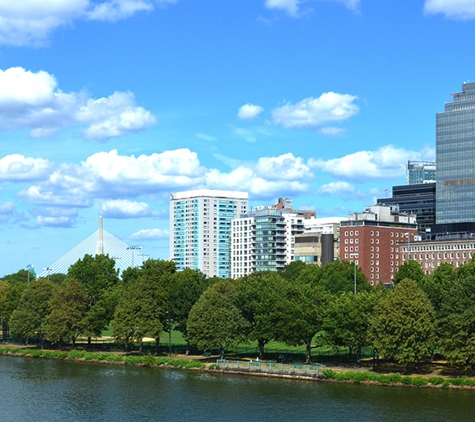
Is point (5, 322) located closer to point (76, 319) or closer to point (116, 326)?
point (76, 319)

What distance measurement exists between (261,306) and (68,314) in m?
35.5

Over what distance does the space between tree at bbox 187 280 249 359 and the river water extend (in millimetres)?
7631

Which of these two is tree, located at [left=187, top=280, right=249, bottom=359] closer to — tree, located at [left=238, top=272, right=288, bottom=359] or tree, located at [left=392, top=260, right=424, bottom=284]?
tree, located at [left=238, top=272, right=288, bottom=359]

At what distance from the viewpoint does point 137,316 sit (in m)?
124

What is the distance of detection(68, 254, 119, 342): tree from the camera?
134 m

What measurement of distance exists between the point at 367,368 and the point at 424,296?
12263mm

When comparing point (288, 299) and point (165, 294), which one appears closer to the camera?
point (288, 299)

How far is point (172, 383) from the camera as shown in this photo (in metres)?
99.5

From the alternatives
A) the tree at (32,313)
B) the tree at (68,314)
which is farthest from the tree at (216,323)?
the tree at (32,313)

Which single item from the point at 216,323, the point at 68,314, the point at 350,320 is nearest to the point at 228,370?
the point at 216,323

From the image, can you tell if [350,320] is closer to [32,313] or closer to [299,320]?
[299,320]

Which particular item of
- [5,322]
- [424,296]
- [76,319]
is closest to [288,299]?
[424,296]

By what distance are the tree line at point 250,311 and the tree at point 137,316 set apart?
156 mm

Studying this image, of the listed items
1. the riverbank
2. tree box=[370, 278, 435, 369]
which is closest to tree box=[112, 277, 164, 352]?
the riverbank
